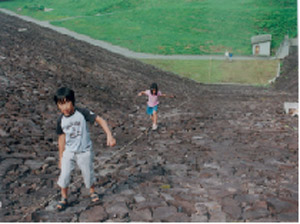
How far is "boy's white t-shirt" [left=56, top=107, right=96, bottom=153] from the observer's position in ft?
17.0

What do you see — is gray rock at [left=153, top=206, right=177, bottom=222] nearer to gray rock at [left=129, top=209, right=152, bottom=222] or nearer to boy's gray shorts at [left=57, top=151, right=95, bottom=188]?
gray rock at [left=129, top=209, right=152, bottom=222]

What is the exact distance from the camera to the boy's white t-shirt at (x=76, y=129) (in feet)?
17.0

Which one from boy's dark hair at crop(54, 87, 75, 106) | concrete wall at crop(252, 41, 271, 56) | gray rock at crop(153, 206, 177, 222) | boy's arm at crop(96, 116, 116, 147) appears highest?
concrete wall at crop(252, 41, 271, 56)

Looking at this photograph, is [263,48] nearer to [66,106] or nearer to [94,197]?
[94,197]

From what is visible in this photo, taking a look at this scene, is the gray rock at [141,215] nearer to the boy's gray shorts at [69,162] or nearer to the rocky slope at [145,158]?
the rocky slope at [145,158]

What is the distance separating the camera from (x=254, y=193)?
590 cm

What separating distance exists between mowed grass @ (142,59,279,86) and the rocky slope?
718 inches

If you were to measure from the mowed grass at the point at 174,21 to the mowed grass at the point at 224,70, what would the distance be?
24.1 feet

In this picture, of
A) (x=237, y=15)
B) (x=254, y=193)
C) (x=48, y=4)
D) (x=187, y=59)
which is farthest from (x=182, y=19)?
(x=254, y=193)

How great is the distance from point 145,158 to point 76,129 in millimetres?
3089

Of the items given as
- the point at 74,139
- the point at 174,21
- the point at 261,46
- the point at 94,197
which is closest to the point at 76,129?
the point at 74,139

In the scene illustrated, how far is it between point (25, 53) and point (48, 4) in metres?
56.9

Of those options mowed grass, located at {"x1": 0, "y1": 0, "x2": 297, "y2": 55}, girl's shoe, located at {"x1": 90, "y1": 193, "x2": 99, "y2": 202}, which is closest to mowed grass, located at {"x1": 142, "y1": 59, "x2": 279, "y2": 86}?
mowed grass, located at {"x1": 0, "y1": 0, "x2": 297, "y2": 55}

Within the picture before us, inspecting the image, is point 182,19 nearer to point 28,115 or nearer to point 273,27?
point 273,27
